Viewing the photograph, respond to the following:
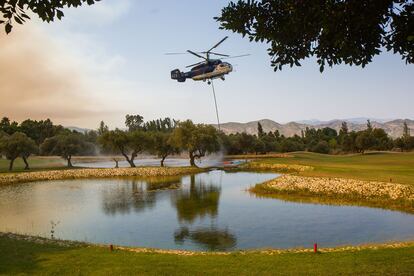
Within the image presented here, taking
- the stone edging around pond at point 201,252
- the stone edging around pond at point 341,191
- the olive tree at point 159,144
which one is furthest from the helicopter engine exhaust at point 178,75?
the stone edging around pond at point 201,252

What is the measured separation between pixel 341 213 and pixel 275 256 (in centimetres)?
1810

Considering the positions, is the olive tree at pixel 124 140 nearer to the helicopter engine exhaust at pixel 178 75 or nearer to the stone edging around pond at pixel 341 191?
the helicopter engine exhaust at pixel 178 75

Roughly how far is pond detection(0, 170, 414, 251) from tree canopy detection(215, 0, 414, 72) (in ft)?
57.2

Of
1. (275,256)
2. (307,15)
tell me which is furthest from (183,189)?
(307,15)

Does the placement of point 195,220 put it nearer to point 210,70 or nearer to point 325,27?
point 325,27

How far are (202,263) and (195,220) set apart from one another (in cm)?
1561

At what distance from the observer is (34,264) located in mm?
20359

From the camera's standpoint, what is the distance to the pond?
93.7 feet

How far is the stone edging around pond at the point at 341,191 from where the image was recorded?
39.8 m

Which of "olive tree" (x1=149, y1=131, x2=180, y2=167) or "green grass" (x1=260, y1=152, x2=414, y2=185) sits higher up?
"olive tree" (x1=149, y1=131, x2=180, y2=167)

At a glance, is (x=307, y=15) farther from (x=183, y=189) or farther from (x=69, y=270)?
(x=183, y=189)

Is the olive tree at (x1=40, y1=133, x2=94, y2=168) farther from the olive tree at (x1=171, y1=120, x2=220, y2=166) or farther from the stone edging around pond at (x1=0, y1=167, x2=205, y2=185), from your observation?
the olive tree at (x1=171, y1=120, x2=220, y2=166)

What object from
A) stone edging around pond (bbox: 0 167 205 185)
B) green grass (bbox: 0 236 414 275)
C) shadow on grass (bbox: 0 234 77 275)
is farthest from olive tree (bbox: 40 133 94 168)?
green grass (bbox: 0 236 414 275)

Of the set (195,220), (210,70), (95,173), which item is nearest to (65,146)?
(95,173)
